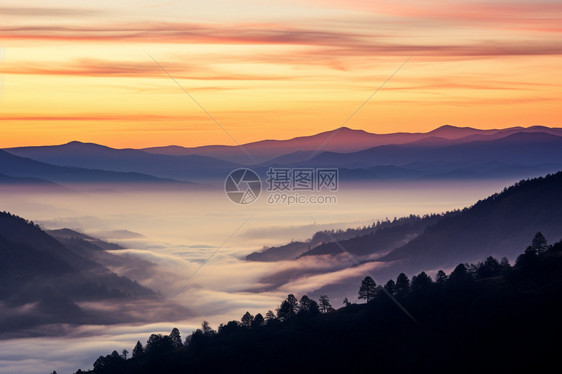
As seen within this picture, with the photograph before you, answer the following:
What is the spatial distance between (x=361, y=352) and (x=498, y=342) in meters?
28.5

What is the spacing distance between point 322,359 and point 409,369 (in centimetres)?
2081

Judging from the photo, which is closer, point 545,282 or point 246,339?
point 545,282

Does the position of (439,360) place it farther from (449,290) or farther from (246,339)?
(246,339)

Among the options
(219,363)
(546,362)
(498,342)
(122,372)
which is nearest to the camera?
(546,362)

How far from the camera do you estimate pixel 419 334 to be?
170m

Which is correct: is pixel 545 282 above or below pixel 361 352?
above

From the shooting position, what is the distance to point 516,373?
468 feet

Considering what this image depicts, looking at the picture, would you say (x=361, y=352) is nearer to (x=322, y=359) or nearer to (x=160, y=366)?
(x=322, y=359)

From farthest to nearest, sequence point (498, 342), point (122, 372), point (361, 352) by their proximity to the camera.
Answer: point (122, 372) < point (361, 352) < point (498, 342)

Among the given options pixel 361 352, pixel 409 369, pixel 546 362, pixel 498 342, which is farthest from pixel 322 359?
pixel 546 362

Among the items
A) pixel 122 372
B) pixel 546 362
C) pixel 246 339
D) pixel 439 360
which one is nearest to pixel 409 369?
pixel 439 360

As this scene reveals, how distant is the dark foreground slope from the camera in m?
154

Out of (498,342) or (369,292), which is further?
(369,292)

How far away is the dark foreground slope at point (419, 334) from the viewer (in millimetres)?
153750
